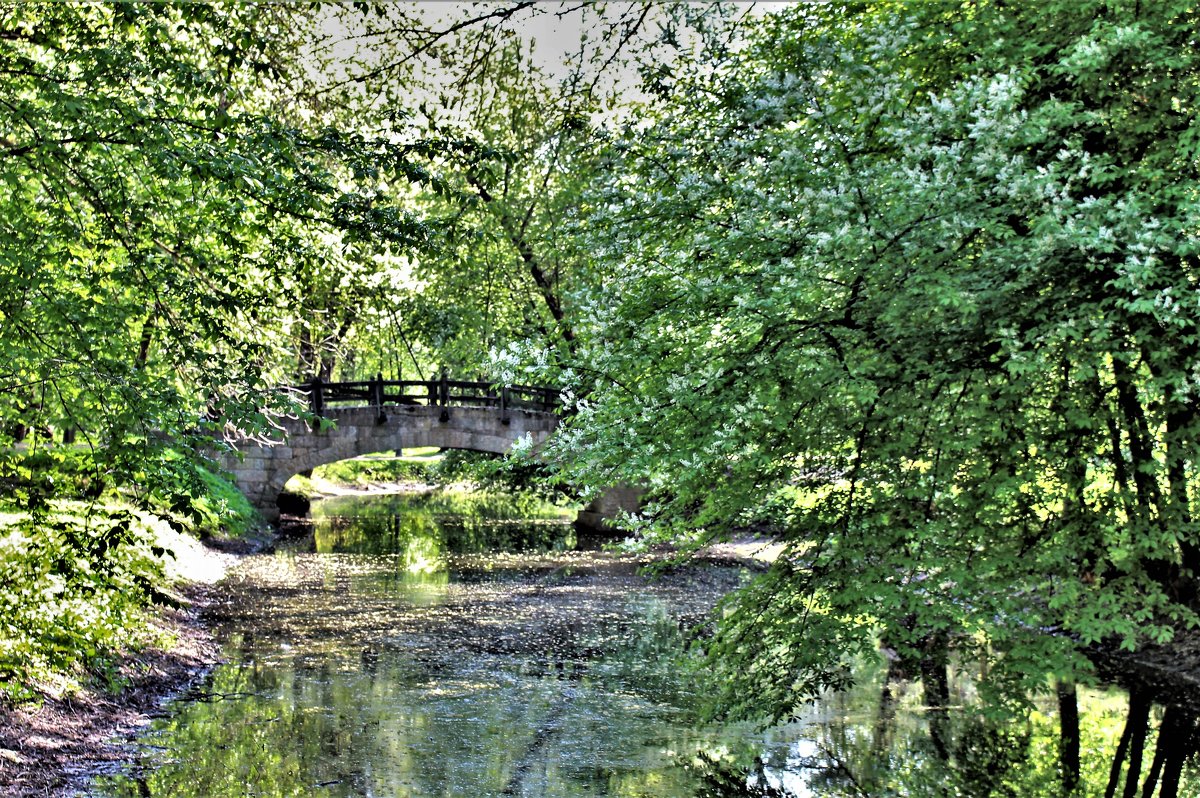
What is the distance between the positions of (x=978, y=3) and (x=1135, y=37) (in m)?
1.98

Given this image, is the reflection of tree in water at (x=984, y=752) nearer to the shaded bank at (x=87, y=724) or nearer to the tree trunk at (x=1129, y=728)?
the tree trunk at (x=1129, y=728)

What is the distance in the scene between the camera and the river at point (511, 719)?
28.6 ft

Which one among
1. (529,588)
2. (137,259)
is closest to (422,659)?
(529,588)

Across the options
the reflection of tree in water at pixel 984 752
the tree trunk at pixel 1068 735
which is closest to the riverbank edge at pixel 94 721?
the reflection of tree in water at pixel 984 752

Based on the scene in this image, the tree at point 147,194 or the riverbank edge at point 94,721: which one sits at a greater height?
the tree at point 147,194

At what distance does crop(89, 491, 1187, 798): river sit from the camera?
870 centimetres

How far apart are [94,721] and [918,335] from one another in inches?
302

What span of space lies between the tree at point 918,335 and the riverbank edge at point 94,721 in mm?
4486

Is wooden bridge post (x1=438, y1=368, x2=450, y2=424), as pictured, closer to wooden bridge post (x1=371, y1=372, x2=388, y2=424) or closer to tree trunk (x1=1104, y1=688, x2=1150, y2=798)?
wooden bridge post (x1=371, y1=372, x2=388, y2=424)

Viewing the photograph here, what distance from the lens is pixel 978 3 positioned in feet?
26.5

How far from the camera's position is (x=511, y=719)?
34.9 feet

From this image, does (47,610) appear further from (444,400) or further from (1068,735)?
(444,400)

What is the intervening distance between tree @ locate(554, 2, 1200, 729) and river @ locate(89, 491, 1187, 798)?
1.51m

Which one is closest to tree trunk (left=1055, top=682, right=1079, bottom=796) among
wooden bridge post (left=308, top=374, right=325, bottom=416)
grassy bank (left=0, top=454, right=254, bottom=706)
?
grassy bank (left=0, top=454, right=254, bottom=706)
